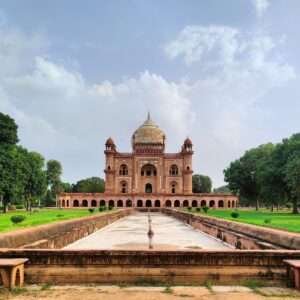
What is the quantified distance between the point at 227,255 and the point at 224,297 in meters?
1.05

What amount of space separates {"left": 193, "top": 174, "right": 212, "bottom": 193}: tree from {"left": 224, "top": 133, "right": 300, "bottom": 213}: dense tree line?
34.5 meters

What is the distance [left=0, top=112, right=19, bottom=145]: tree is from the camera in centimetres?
3262

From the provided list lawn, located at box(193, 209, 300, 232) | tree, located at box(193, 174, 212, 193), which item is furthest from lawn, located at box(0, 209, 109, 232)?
tree, located at box(193, 174, 212, 193)

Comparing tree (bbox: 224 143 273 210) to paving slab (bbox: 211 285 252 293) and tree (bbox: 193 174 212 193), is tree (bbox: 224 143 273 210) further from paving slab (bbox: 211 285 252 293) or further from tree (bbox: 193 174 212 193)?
paving slab (bbox: 211 285 252 293)

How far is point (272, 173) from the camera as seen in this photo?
36.6 meters

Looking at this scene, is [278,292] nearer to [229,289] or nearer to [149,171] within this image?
[229,289]

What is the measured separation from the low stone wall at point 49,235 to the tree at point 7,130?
54.7 feet

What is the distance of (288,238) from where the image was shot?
8.13 metres

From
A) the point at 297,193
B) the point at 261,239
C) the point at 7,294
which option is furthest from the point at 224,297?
the point at 297,193

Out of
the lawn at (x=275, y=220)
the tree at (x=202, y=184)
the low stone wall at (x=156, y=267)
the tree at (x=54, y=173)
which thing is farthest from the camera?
the tree at (x=202, y=184)

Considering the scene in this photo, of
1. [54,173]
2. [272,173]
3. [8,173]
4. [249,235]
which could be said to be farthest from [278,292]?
[54,173]

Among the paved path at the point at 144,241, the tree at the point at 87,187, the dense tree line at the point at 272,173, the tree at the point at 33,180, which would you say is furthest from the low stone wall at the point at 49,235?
the tree at the point at 87,187

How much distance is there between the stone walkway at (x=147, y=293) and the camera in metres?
5.18

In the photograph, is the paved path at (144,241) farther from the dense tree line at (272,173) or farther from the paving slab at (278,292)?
the dense tree line at (272,173)
